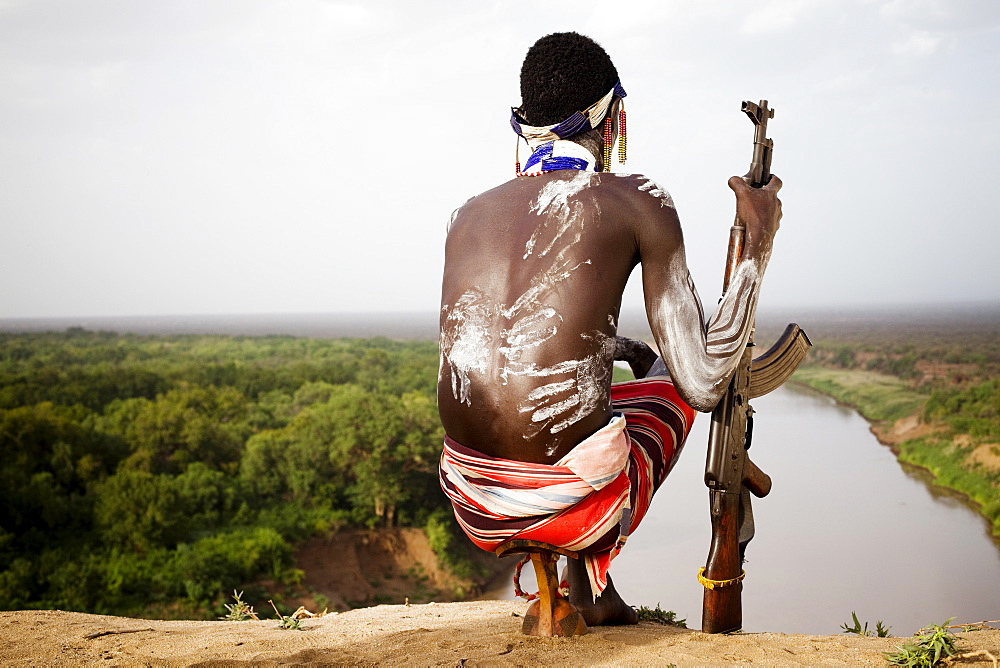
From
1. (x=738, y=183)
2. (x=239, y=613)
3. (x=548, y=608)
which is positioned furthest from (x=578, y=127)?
(x=239, y=613)

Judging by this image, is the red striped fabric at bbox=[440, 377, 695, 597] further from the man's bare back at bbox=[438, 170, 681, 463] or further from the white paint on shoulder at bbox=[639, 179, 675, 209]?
the white paint on shoulder at bbox=[639, 179, 675, 209]

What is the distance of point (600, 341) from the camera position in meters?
2.47

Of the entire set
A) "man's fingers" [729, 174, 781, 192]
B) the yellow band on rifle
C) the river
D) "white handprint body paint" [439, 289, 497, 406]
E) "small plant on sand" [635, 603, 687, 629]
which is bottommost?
the river

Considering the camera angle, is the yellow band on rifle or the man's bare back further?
the yellow band on rifle

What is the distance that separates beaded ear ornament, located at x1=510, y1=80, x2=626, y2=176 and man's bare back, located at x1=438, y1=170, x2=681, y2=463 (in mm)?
226

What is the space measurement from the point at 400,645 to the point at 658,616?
1.38 meters

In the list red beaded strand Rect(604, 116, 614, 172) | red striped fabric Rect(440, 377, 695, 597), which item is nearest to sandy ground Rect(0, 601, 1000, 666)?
red striped fabric Rect(440, 377, 695, 597)

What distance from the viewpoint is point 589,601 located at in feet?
9.66

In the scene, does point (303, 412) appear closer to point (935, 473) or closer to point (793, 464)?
point (793, 464)

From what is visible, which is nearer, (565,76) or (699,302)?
(699,302)

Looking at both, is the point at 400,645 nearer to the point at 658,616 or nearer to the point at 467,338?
the point at 467,338

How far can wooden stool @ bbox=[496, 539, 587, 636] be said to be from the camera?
8.61 feet

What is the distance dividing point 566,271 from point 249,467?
65.5 feet

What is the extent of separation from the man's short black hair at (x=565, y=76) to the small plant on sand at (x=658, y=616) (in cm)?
230
